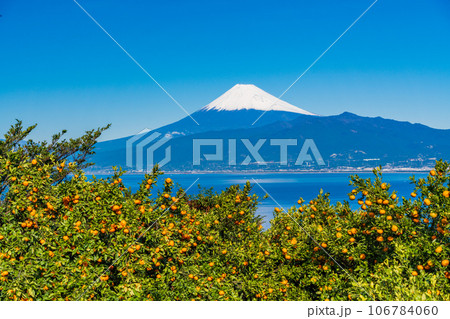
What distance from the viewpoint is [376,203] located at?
333 centimetres

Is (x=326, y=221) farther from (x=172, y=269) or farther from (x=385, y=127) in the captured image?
(x=385, y=127)

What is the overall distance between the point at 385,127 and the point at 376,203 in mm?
122762

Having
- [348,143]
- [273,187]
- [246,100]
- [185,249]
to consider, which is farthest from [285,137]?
[185,249]

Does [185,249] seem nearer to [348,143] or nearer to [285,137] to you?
[285,137]

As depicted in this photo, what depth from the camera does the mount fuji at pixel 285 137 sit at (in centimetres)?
6444

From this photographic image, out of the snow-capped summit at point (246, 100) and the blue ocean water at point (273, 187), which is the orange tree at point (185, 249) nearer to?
the blue ocean water at point (273, 187)

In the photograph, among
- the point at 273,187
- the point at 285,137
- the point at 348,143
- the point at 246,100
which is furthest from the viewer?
the point at 246,100

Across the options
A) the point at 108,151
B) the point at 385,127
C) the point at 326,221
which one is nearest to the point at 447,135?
the point at 385,127

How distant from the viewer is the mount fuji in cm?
6444

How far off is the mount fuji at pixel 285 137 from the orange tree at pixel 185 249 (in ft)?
153

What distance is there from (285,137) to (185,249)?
8969cm

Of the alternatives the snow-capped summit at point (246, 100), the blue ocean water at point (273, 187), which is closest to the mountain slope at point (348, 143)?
the blue ocean water at point (273, 187)

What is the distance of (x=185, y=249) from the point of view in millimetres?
3523

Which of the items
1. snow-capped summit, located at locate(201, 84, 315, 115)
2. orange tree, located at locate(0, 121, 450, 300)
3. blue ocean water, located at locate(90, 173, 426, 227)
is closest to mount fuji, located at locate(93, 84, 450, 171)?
snow-capped summit, located at locate(201, 84, 315, 115)
